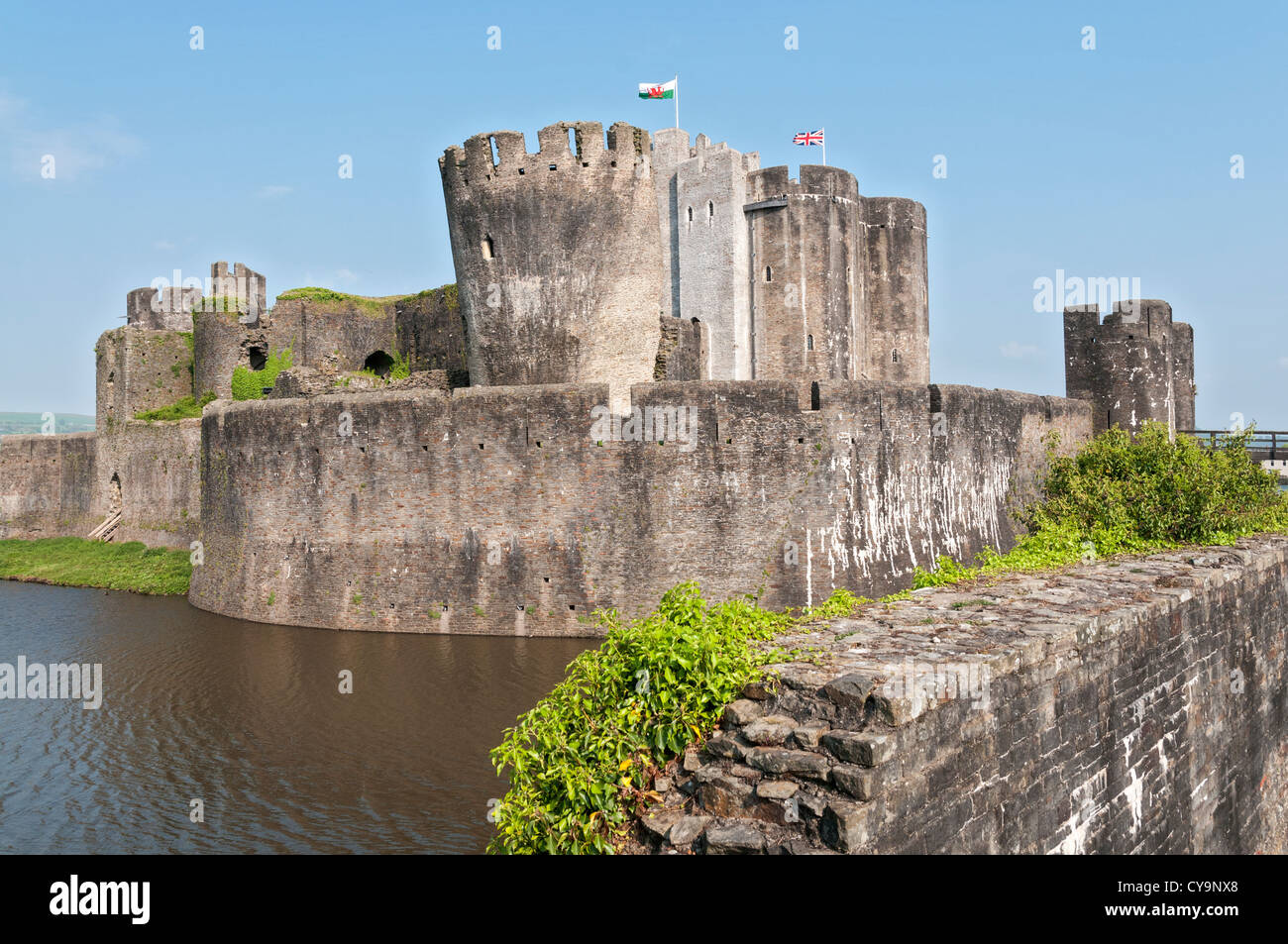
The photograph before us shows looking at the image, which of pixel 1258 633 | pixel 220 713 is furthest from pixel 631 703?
pixel 220 713

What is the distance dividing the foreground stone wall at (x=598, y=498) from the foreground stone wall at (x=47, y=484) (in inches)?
689

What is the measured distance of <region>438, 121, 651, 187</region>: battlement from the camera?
17.5 m

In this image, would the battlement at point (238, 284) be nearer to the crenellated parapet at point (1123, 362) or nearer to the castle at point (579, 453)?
the castle at point (579, 453)

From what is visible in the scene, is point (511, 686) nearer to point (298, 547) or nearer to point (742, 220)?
point (298, 547)

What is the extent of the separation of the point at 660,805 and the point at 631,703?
516 millimetres

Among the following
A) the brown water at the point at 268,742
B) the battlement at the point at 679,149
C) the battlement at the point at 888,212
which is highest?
the battlement at the point at 679,149

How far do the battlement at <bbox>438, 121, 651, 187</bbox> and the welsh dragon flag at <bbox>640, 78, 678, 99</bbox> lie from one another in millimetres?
12436

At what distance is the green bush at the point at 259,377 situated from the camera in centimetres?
2705

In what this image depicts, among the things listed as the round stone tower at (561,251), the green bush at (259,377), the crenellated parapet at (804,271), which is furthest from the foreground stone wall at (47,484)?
the crenellated parapet at (804,271)

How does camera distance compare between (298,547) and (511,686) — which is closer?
(511,686)

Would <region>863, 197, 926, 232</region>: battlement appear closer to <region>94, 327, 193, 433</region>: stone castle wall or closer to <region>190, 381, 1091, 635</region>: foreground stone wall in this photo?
<region>190, 381, 1091, 635</region>: foreground stone wall

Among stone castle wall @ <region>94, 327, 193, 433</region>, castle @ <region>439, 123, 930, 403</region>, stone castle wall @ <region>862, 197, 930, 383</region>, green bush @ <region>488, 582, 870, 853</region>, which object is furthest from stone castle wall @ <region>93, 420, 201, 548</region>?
green bush @ <region>488, 582, 870, 853</region>

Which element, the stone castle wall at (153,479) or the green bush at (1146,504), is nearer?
the green bush at (1146,504)

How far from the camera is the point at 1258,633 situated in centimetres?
846
